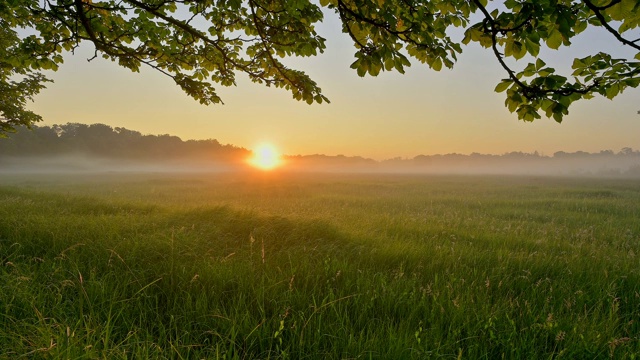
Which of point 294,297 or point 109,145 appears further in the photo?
point 109,145

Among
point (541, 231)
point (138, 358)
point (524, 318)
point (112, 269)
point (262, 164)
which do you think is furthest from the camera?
point (262, 164)

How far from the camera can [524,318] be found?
2793mm

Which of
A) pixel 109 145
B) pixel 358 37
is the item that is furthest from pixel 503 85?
pixel 109 145

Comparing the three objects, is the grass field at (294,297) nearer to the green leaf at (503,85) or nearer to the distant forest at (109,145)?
the green leaf at (503,85)

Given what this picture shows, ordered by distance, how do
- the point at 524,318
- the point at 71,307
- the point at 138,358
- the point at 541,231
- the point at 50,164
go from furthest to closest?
the point at 50,164
the point at 541,231
the point at 524,318
the point at 71,307
the point at 138,358

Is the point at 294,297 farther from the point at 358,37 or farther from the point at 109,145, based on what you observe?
the point at 109,145

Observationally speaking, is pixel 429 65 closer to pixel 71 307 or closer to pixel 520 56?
pixel 520 56

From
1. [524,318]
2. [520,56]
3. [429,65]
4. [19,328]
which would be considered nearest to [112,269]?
[19,328]

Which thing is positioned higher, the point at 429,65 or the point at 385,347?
the point at 429,65

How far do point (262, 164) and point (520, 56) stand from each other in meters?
138

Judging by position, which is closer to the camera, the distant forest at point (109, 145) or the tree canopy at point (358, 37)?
the tree canopy at point (358, 37)

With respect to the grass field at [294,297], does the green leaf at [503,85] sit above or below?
above

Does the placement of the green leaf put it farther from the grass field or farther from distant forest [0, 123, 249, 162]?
distant forest [0, 123, 249, 162]

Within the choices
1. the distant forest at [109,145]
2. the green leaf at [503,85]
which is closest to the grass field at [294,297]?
the green leaf at [503,85]
